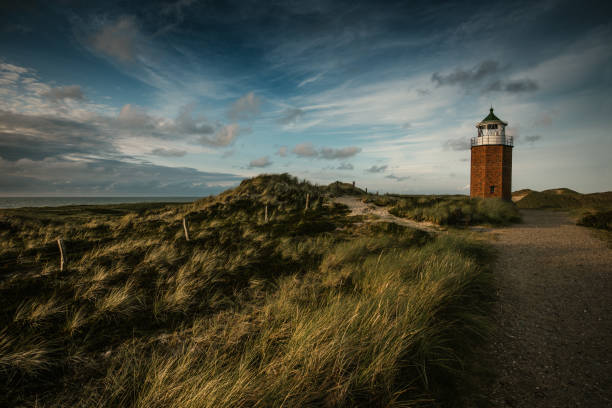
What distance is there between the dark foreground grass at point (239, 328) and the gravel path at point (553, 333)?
39 cm

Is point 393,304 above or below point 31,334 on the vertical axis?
above

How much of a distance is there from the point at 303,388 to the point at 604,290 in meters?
6.96

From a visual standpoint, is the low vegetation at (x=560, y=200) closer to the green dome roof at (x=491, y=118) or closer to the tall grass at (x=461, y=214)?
the green dome roof at (x=491, y=118)

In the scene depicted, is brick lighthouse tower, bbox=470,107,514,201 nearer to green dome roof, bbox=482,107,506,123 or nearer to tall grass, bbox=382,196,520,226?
green dome roof, bbox=482,107,506,123

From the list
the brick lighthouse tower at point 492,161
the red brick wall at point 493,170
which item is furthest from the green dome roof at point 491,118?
the red brick wall at point 493,170

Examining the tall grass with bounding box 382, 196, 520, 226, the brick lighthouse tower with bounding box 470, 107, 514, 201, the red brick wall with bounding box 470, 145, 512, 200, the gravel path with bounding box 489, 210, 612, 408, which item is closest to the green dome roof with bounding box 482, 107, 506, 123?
the brick lighthouse tower with bounding box 470, 107, 514, 201

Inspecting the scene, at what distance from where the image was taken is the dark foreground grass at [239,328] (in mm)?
2346

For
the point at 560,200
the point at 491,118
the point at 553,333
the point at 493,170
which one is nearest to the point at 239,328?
the point at 553,333

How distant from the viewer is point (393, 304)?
3555 mm

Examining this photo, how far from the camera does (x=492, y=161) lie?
2483 cm

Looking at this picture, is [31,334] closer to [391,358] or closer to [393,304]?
[391,358]

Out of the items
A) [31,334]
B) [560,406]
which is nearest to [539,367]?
[560,406]

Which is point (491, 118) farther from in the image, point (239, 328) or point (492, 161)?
point (239, 328)

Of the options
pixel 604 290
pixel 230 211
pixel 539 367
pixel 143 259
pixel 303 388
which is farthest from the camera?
pixel 230 211
